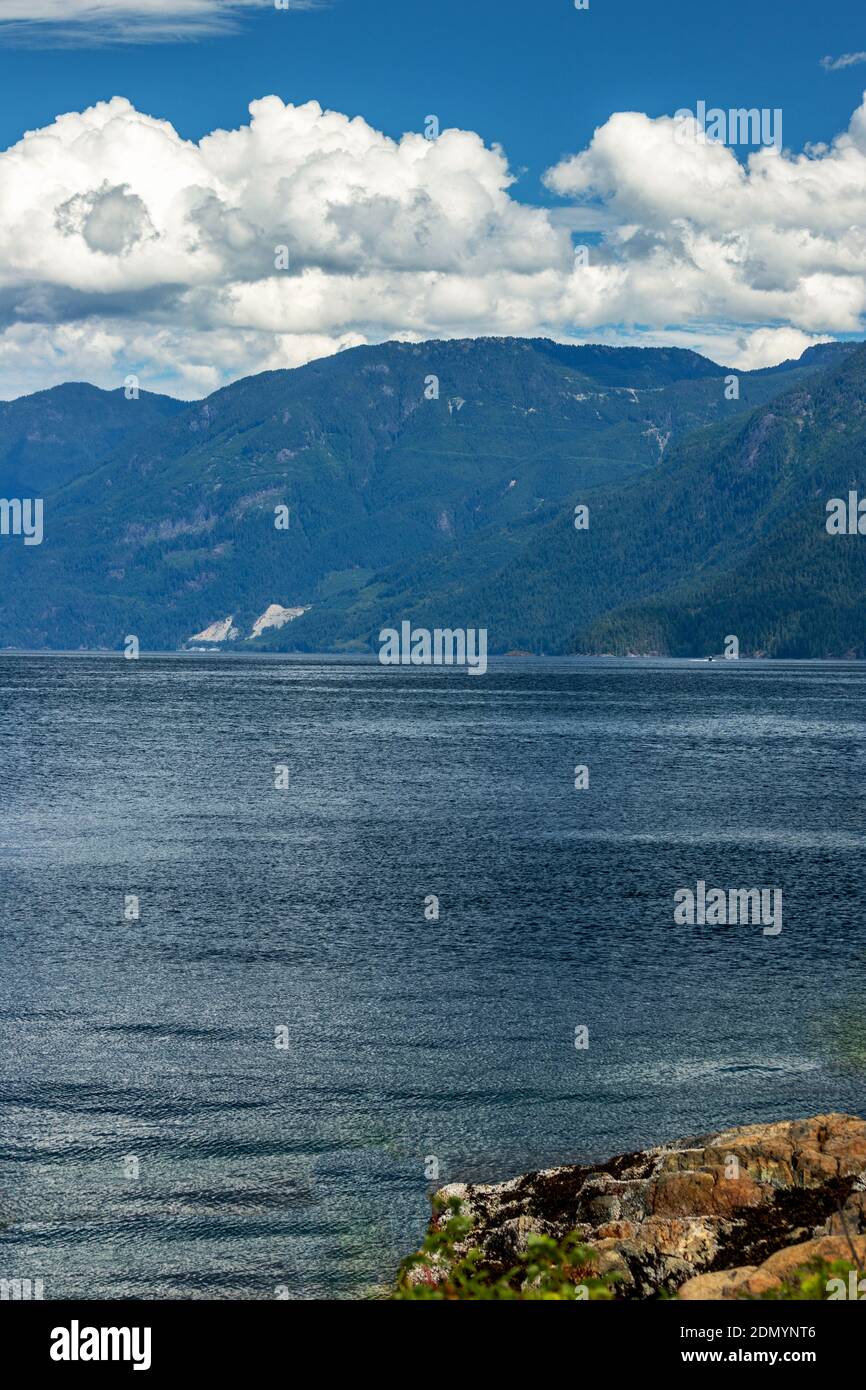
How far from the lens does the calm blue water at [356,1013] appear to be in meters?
28.5

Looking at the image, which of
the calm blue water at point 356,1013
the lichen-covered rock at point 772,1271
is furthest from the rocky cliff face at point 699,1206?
the calm blue water at point 356,1013

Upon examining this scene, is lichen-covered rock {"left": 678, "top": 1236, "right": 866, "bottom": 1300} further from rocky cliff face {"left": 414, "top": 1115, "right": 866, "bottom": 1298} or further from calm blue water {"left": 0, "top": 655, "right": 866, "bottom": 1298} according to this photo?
calm blue water {"left": 0, "top": 655, "right": 866, "bottom": 1298}

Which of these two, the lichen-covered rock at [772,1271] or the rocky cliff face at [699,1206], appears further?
the rocky cliff face at [699,1206]

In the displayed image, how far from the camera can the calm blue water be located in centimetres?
2853

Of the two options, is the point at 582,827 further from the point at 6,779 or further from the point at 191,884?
the point at 6,779

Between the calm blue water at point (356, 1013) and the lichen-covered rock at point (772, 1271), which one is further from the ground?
the calm blue water at point (356, 1013)

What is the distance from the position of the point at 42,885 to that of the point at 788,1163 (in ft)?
157

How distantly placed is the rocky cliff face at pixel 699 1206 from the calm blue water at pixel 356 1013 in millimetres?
2902

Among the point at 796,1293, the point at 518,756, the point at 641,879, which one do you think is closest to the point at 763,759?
the point at 518,756

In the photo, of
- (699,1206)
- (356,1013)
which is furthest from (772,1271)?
(356,1013)

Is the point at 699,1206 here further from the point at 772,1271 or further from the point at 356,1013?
the point at 356,1013

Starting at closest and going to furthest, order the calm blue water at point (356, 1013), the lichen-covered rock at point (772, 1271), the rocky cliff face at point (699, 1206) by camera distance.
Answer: the lichen-covered rock at point (772, 1271) → the rocky cliff face at point (699, 1206) → the calm blue water at point (356, 1013)

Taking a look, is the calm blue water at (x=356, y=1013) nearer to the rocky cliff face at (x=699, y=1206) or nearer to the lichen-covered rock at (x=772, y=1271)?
the rocky cliff face at (x=699, y=1206)
